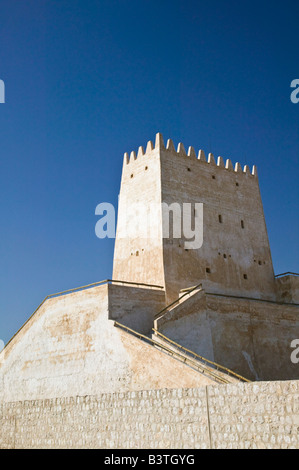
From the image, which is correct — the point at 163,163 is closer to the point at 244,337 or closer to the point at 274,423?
the point at 244,337

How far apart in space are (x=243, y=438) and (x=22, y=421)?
7.17m

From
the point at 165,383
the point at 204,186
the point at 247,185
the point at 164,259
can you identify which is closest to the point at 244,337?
the point at 164,259

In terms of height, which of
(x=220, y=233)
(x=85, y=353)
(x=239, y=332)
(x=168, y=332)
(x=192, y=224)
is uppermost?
(x=220, y=233)

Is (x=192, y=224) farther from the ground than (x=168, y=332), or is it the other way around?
(x=192, y=224)

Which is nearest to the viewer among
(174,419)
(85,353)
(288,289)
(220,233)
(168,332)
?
(174,419)

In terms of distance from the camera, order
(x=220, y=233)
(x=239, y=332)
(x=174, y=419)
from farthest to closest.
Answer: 1. (x=220, y=233)
2. (x=239, y=332)
3. (x=174, y=419)

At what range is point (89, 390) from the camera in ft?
48.3

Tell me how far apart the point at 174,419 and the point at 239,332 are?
9.30 m

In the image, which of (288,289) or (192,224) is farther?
(288,289)

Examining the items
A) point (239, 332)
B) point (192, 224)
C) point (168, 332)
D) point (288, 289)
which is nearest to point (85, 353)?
point (168, 332)

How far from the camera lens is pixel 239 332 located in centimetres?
1708

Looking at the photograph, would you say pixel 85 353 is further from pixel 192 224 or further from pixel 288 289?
pixel 288 289

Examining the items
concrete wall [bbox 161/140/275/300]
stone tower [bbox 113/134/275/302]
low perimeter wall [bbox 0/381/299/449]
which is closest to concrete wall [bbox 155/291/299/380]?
stone tower [bbox 113/134/275/302]

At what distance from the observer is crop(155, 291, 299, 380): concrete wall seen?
615 inches
